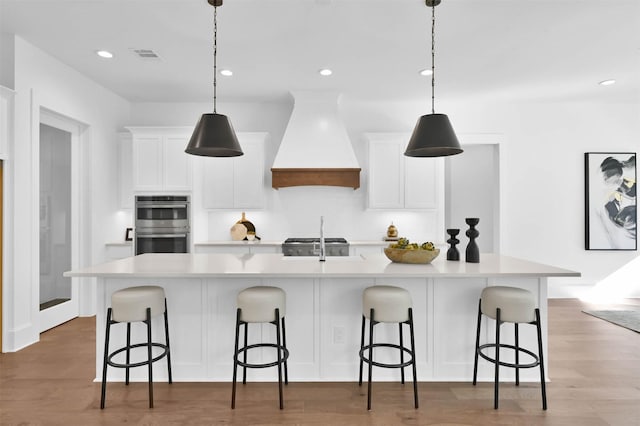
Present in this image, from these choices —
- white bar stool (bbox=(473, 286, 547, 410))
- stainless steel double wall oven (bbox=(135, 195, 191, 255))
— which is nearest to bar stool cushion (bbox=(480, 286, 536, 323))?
white bar stool (bbox=(473, 286, 547, 410))

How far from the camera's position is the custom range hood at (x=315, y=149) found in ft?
16.6

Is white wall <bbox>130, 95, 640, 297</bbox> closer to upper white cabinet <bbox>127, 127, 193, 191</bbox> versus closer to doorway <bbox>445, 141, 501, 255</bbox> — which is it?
upper white cabinet <bbox>127, 127, 193, 191</bbox>

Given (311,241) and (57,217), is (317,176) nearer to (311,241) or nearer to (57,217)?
(311,241)

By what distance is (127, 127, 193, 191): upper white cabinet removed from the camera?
5234 mm

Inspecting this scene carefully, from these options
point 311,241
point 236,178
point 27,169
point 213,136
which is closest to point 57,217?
point 27,169

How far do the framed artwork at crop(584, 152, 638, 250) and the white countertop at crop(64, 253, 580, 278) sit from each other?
339cm

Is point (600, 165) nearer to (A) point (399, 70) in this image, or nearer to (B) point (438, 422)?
(A) point (399, 70)

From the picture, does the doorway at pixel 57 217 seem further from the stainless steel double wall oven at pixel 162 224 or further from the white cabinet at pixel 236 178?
the white cabinet at pixel 236 178

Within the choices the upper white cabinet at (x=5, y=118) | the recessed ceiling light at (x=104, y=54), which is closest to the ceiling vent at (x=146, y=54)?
the recessed ceiling light at (x=104, y=54)

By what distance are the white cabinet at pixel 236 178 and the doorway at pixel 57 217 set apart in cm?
156

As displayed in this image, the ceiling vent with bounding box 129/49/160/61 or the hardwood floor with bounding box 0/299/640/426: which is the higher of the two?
the ceiling vent with bounding box 129/49/160/61

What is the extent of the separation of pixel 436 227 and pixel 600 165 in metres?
2.55

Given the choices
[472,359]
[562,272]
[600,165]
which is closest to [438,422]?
[472,359]

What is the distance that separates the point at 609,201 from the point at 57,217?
7.35 metres
